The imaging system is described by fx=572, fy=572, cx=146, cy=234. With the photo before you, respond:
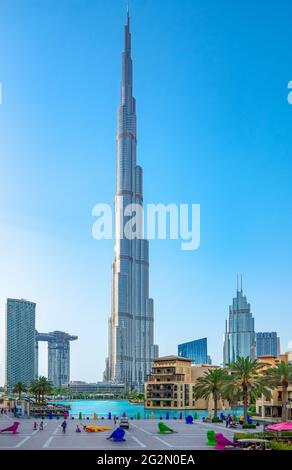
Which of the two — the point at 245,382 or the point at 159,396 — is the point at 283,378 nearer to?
the point at 245,382

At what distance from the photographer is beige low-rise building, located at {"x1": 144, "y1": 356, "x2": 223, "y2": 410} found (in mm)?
162750

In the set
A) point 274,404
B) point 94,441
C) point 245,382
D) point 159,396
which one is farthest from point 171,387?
point 94,441

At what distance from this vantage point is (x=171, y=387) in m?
163

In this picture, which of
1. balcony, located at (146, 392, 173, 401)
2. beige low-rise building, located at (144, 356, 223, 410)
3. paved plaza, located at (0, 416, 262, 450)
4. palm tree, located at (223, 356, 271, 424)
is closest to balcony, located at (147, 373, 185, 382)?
beige low-rise building, located at (144, 356, 223, 410)

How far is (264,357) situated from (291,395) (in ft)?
89.4

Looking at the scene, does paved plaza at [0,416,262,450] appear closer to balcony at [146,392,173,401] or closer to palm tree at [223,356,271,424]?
palm tree at [223,356,271,424]

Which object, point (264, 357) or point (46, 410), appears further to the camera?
point (46, 410)

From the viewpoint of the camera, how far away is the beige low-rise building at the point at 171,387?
163 m

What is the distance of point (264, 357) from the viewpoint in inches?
4250

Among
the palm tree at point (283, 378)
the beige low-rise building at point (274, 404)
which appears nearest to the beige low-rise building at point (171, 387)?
the beige low-rise building at point (274, 404)

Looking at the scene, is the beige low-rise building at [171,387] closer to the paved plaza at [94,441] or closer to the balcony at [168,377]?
the balcony at [168,377]
